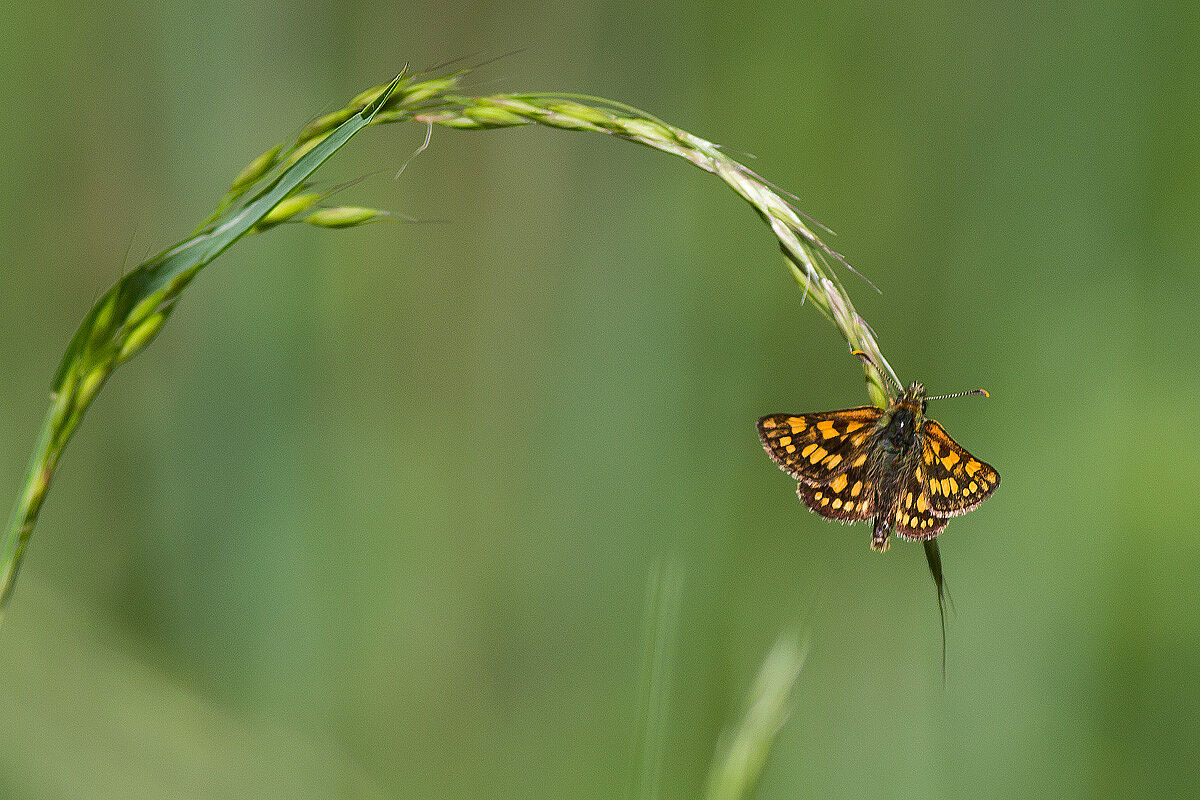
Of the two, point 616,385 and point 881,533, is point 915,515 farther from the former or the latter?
point 616,385

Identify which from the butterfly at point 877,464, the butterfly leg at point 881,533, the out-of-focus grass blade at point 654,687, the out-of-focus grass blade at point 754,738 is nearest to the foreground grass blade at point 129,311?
the out-of-focus grass blade at point 654,687

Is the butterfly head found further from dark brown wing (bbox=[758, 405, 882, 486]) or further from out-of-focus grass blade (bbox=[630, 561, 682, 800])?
out-of-focus grass blade (bbox=[630, 561, 682, 800])

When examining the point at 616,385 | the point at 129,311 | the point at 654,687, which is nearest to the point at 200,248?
the point at 129,311

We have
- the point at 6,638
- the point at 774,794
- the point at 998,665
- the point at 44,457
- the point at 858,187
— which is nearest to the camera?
the point at 44,457

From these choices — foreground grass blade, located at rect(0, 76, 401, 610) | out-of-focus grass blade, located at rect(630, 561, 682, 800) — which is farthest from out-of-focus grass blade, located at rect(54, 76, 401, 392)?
out-of-focus grass blade, located at rect(630, 561, 682, 800)

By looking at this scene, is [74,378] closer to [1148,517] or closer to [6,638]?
[6,638]

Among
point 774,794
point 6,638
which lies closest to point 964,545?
point 774,794

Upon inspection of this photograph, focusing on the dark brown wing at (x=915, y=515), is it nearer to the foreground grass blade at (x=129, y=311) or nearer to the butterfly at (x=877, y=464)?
the butterfly at (x=877, y=464)
